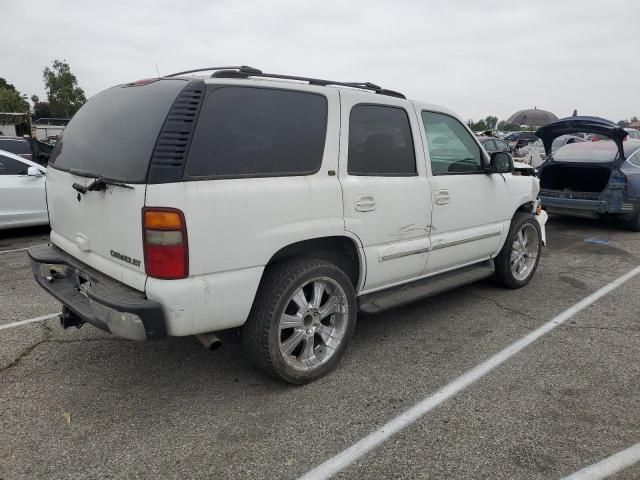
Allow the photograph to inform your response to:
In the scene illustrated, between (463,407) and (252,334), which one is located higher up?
(252,334)

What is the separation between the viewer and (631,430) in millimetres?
2709

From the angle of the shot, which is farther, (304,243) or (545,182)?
Result: (545,182)

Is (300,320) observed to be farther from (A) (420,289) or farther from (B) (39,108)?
(B) (39,108)

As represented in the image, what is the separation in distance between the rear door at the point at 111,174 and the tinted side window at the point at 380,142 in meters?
1.21

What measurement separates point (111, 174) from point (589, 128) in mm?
7591

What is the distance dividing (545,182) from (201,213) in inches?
325

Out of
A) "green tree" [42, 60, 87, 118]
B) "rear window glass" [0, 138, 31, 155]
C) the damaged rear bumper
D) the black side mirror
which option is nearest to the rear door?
the black side mirror

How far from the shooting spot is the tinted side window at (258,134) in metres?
2.62

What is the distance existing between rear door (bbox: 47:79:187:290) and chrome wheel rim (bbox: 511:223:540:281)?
3.73 meters

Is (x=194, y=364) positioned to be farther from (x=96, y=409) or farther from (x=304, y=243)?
(x=304, y=243)

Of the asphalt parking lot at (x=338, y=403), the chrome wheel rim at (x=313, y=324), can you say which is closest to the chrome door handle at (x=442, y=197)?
the asphalt parking lot at (x=338, y=403)

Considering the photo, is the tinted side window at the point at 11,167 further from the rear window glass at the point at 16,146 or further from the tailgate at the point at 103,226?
the tailgate at the point at 103,226

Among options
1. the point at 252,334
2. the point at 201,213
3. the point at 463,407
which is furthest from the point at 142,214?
the point at 463,407

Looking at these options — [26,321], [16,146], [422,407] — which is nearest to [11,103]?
[16,146]
